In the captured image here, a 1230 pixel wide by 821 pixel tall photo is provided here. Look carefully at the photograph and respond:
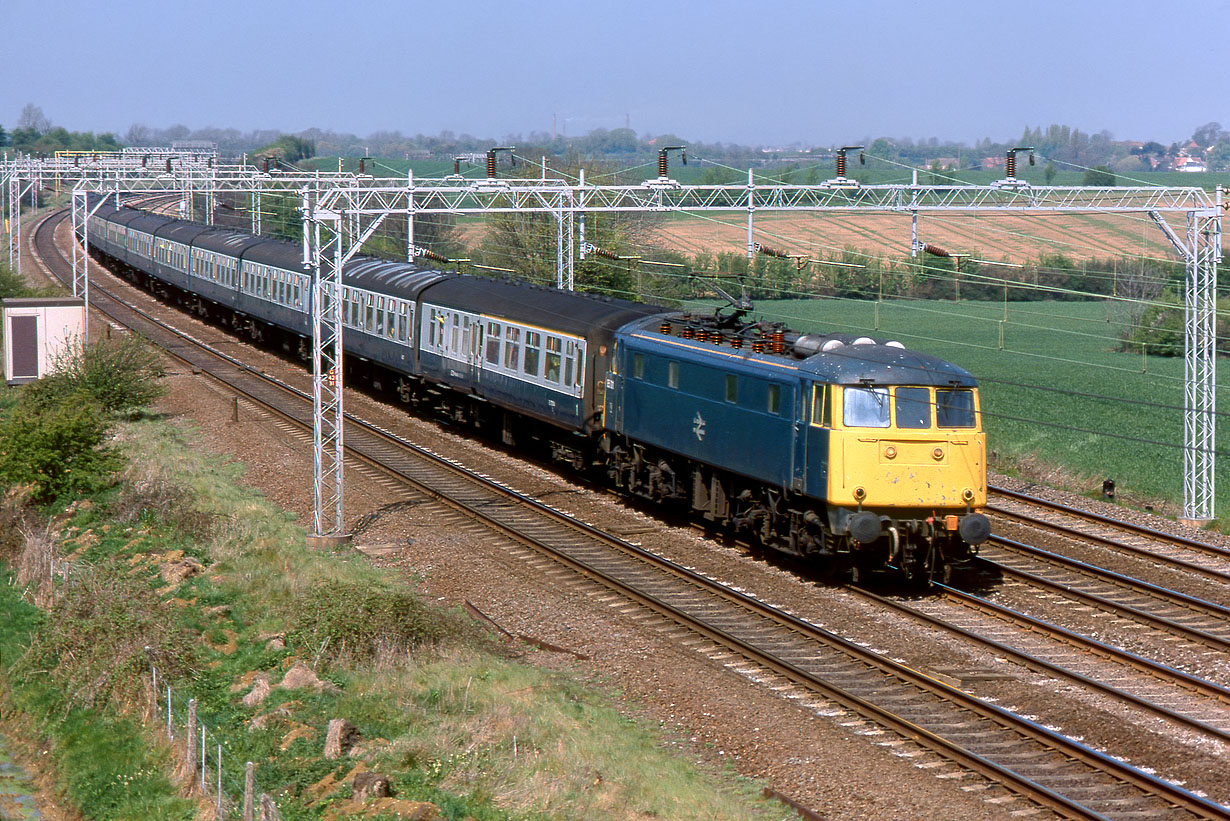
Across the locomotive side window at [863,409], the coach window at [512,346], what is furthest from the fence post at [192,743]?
the coach window at [512,346]

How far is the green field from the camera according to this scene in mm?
29844

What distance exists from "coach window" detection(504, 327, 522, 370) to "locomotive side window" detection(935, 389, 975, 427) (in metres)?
11.0

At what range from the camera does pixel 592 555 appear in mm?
20234

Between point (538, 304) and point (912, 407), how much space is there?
11.0 metres

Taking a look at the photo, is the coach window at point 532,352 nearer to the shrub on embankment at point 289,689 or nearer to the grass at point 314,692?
the shrub on embankment at point 289,689

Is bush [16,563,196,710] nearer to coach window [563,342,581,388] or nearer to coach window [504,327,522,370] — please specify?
coach window [563,342,581,388]

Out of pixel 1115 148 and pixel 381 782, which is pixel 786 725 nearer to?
pixel 381 782

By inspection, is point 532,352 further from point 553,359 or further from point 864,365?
point 864,365

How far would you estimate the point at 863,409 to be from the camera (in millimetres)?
17516

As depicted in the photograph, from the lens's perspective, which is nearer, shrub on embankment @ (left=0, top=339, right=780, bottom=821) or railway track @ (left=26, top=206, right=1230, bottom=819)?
railway track @ (left=26, top=206, right=1230, bottom=819)

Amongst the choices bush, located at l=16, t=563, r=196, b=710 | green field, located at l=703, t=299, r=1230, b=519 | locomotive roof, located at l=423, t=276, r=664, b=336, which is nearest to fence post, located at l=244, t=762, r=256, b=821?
bush, located at l=16, t=563, r=196, b=710

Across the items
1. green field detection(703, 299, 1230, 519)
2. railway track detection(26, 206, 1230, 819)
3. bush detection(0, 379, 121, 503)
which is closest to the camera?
railway track detection(26, 206, 1230, 819)

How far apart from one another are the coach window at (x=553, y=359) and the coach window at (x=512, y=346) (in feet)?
4.45

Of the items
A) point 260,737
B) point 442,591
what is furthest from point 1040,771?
point 442,591
